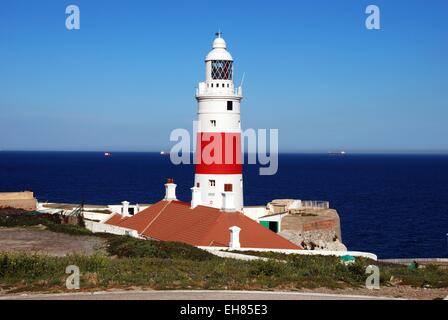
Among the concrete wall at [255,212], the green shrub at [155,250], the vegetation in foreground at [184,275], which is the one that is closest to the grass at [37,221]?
the green shrub at [155,250]

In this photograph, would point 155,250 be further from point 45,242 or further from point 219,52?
point 219,52

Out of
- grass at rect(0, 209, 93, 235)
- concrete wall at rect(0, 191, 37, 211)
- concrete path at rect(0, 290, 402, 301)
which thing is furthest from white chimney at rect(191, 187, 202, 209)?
concrete path at rect(0, 290, 402, 301)

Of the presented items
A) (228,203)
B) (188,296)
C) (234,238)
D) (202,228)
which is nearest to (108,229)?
(202,228)

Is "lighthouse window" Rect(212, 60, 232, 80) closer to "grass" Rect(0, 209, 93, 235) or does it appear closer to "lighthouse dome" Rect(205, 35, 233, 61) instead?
"lighthouse dome" Rect(205, 35, 233, 61)

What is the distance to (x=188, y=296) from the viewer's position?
13977 mm

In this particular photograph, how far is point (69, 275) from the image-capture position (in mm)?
16234

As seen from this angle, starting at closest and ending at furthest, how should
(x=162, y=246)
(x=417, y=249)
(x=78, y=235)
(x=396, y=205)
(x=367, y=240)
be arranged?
(x=162, y=246) < (x=78, y=235) < (x=417, y=249) < (x=367, y=240) < (x=396, y=205)

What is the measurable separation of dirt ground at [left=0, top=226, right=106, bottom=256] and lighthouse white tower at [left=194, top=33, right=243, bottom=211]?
36.8 ft

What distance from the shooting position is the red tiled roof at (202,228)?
2977 cm

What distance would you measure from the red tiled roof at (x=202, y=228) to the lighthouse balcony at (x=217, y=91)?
7167 millimetres
